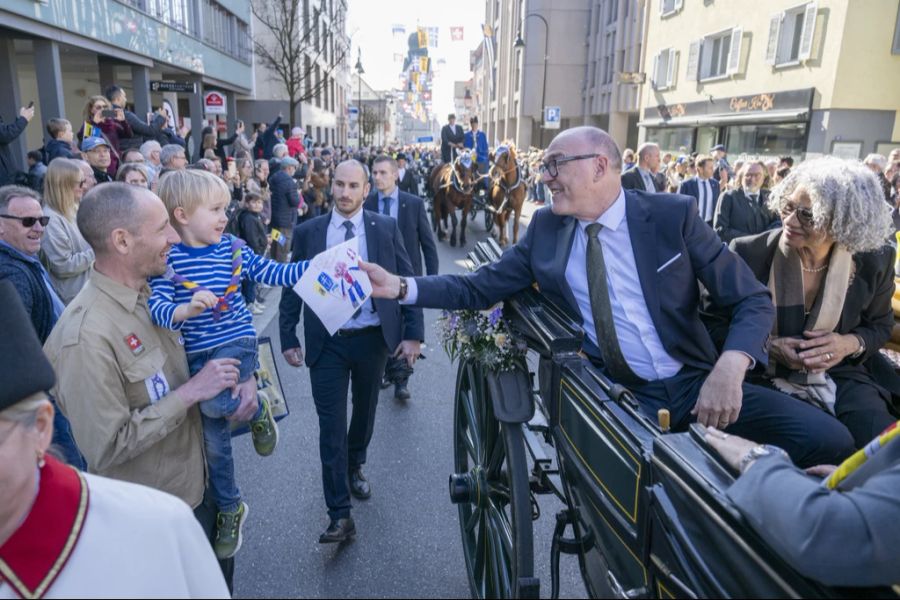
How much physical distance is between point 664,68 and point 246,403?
1177 inches

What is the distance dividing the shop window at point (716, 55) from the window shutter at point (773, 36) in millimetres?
1653

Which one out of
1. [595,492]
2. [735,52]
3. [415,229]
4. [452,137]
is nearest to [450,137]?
[452,137]

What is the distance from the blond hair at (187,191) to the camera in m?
2.46

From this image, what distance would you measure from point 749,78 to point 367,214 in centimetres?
2270

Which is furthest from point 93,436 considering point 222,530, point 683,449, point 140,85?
point 140,85

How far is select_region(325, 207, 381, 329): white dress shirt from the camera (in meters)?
3.44

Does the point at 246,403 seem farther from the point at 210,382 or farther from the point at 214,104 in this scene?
the point at 214,104

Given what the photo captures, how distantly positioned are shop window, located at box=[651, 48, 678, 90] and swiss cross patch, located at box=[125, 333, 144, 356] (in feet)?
96.2

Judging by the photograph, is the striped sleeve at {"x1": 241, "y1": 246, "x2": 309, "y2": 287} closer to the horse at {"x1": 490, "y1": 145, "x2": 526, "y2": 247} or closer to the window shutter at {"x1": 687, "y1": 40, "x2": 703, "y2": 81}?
the horse at {"x1": 490, "y1": 145, "x2": 526, "y2": 247}

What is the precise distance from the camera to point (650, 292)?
2.60 meters

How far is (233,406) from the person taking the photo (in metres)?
2.34

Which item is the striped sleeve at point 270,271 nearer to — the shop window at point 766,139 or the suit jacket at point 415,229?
the suit jacket at point 415,229

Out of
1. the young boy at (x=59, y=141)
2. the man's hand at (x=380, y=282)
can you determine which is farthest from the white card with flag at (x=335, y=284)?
the young boy at (x=59, y=141)

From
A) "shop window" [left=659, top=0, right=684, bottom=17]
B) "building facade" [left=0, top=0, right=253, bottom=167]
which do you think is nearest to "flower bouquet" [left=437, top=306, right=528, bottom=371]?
"building facade" [left=0, top=0, right=253, bottom=167]
